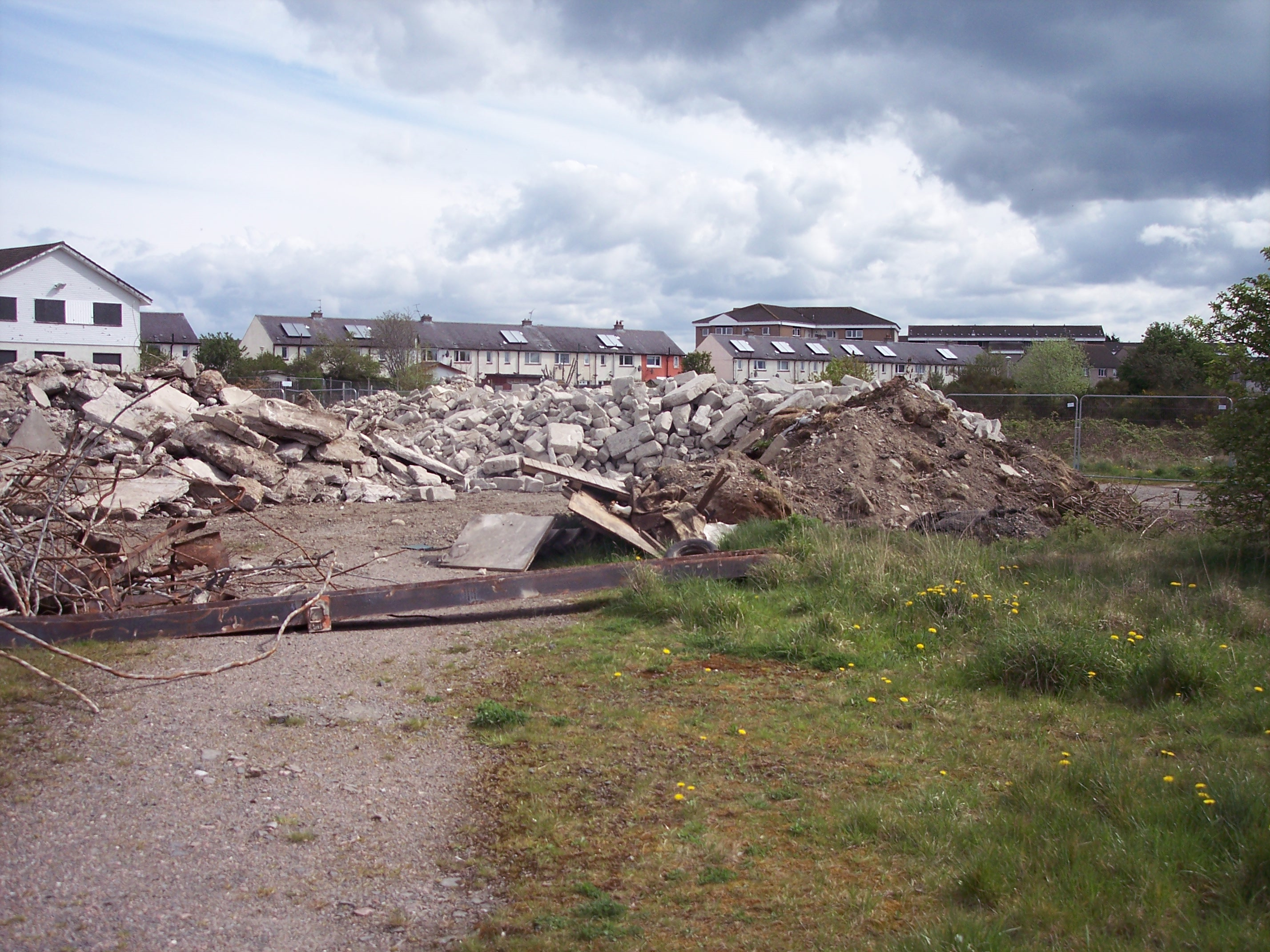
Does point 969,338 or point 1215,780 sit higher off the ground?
point 969,338

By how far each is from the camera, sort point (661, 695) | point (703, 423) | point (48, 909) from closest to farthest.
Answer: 1. point (48, 909)
2. point (661, 695)
3. point (703, 423)

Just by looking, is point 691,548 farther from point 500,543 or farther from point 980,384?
point 980,384

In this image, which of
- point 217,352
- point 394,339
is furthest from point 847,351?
point 217,352

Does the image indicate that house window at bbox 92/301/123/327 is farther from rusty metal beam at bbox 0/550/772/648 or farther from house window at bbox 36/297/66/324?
rusty metal beam at bbox 0/550/772/648

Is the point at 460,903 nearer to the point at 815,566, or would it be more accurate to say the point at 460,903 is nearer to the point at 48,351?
the point at 815,566

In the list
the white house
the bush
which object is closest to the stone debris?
the bush

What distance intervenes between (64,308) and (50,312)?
62 cm

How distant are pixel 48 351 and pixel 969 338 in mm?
93076

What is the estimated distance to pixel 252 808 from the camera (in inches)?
166

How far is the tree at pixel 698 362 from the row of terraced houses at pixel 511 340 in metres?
6.10

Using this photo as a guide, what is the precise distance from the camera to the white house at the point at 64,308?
43625mm

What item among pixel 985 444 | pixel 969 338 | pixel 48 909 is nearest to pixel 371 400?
pixel 985 444

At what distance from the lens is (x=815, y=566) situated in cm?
842

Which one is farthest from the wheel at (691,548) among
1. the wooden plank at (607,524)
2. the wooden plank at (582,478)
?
the wooden plank at (582,478)
